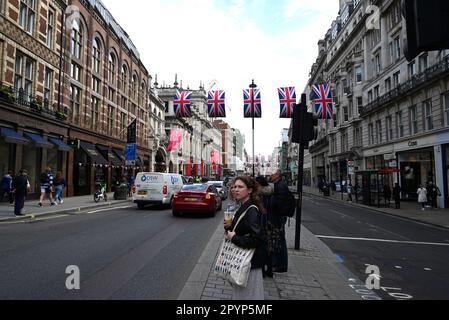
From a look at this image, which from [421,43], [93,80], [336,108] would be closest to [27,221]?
[421,43]

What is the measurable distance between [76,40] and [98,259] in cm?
2411

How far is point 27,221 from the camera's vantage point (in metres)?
10.8

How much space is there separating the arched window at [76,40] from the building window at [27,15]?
445 centimetres

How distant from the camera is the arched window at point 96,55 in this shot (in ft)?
91.5

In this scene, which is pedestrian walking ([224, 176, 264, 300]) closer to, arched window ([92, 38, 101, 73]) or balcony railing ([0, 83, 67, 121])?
balcony railing ([0, 83, 67, 121])

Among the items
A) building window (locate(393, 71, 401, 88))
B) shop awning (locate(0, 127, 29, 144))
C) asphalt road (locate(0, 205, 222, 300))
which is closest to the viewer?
asphalt road (locate(0, 205, 222, 300))

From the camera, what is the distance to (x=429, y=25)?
2.10m

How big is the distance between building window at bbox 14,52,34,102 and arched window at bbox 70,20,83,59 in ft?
17.7

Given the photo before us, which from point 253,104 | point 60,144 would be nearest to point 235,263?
point 253,104

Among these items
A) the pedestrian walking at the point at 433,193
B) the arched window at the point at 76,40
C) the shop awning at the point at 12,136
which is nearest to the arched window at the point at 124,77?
the arched window at the point at 76,40

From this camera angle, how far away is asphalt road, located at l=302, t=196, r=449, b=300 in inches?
198

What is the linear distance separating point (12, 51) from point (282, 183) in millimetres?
18898

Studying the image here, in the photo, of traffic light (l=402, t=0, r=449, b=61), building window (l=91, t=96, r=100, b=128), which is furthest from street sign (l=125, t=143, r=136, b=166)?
traffic light (l=402, t=0, r=449, b=61)
